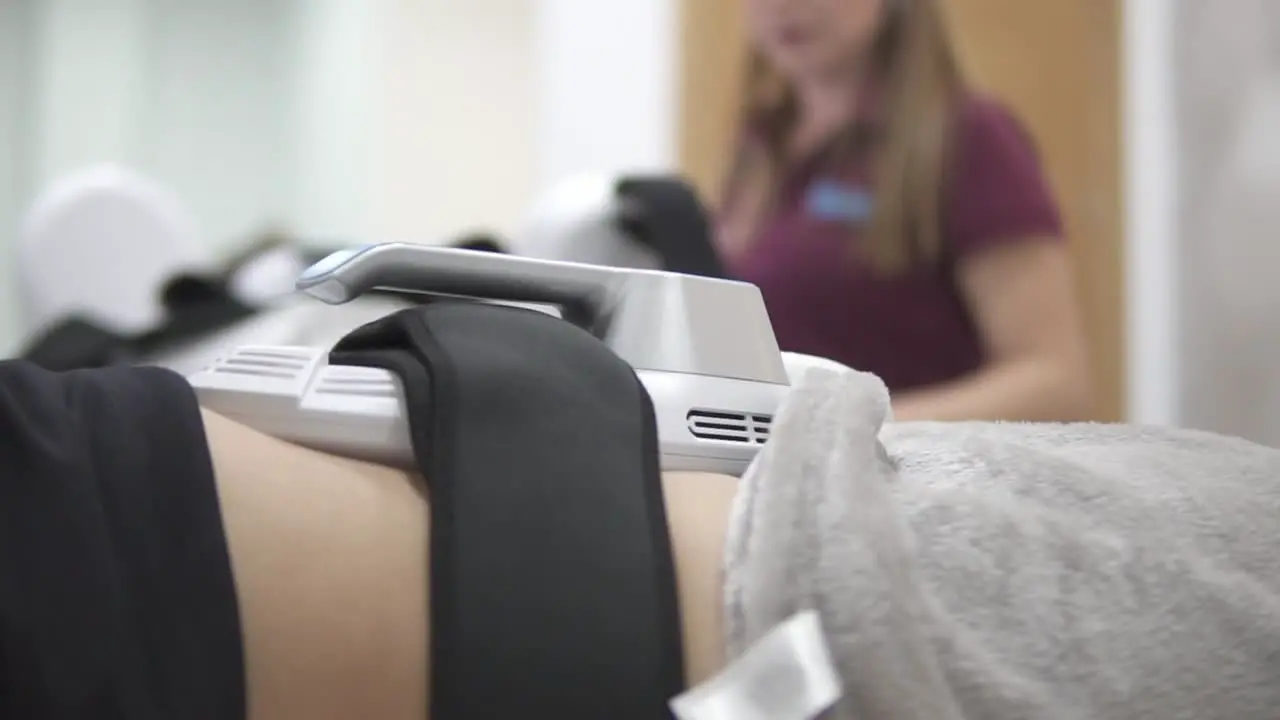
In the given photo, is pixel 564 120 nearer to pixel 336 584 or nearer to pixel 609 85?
pixel 609 85

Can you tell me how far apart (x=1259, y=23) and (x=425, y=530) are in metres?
0.77

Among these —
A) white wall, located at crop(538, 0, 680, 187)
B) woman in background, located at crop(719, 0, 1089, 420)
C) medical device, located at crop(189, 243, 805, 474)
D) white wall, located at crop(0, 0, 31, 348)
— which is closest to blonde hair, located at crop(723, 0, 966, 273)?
woman in background, located at crop(719, 0, 1089, 420)

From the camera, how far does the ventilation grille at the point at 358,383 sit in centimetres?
31

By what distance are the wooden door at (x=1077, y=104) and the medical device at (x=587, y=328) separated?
0.81 metres

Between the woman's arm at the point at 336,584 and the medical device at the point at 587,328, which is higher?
the medical device at the point at 587,328

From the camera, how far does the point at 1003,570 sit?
286mm

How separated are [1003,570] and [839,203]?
25.1 inches

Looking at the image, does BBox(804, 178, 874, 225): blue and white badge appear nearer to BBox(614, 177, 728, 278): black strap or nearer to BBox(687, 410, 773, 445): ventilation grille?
BBox(614, 177, 728, 278): black strap

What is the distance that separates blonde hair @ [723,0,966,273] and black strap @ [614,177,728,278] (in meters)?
0.20

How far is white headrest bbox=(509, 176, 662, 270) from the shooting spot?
712 mm

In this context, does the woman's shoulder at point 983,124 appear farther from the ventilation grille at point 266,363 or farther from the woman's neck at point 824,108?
the ventilation grille at point 266,363

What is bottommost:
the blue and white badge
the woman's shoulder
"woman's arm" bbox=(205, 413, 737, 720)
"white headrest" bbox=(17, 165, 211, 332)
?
"white headrest" bbox=(17, 165, 211, 332)

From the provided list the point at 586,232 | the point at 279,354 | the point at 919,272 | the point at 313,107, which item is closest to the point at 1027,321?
the point at 919,272

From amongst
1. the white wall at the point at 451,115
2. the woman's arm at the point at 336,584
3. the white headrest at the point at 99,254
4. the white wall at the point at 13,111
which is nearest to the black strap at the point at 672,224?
the woman's arm at the point at 336,584
